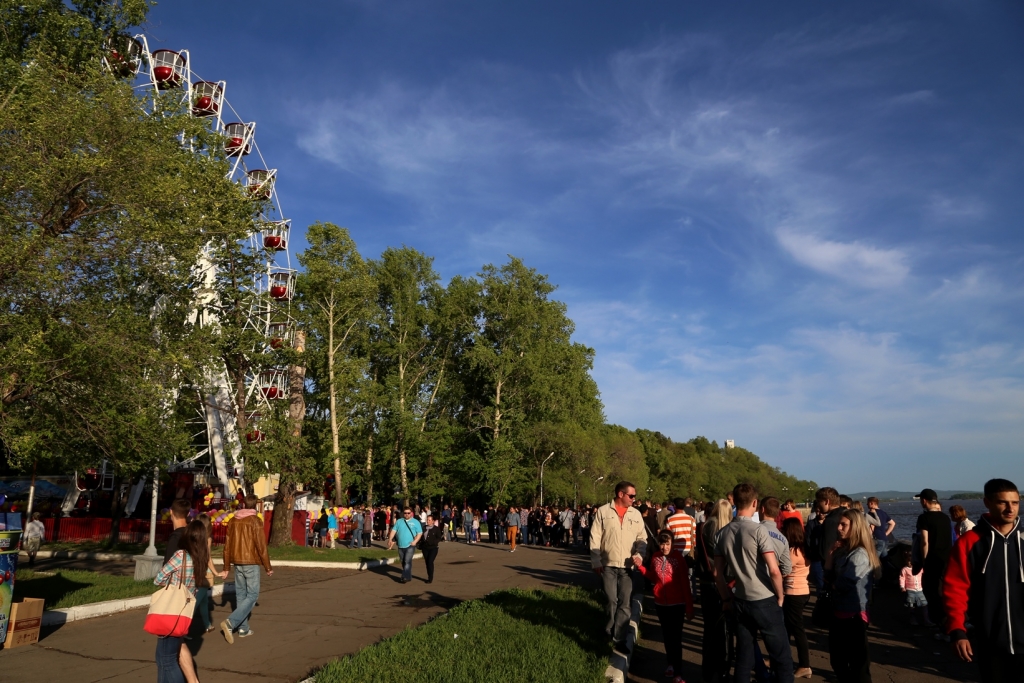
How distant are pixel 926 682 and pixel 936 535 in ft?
8.45

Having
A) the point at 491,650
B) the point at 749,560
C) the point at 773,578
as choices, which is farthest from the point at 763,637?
the point at 491,650

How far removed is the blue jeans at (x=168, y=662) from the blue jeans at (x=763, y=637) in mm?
4418

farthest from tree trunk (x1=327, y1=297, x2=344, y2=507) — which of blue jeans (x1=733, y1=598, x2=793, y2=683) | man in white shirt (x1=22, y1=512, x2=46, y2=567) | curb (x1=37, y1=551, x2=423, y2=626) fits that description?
blue jeans (x1=733, y1=598, x2=793, y2=683)

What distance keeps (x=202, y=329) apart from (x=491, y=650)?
47.6 ft

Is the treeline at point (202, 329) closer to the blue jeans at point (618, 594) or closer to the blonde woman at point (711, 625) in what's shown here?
the blue jeans at point (618, 594)

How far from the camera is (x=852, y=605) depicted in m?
5.83

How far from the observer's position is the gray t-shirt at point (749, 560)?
221 inches

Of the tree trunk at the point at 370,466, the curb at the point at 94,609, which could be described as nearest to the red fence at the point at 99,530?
the tree trunk at the point at 370,466

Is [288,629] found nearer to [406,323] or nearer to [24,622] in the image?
[24,622]

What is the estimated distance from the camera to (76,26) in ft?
68.9

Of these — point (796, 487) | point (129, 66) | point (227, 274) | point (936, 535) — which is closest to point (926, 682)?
point (936, 535)

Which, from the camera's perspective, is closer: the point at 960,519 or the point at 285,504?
the point at 960,519

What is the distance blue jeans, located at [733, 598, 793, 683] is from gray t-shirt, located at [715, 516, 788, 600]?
2.9 inches

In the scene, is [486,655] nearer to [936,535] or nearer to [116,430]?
[936,535]
